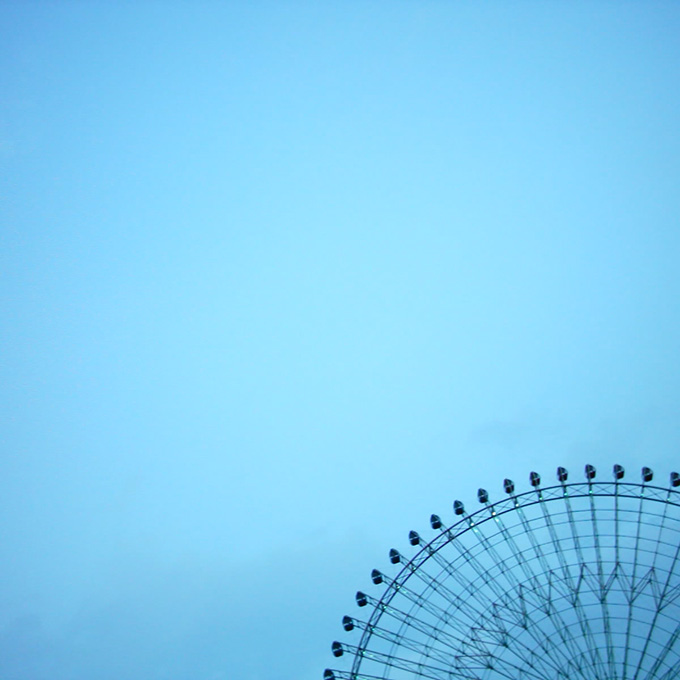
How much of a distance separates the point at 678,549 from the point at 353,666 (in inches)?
835

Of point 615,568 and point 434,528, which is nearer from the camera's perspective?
point 615,568

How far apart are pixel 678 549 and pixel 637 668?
7.86 meters

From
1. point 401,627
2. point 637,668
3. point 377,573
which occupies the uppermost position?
point 377,573

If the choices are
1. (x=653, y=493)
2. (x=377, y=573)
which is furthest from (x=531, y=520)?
(x=377, y=573)

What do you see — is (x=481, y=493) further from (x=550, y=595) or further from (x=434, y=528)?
(x=550, y=595)

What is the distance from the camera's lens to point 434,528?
50.6 m

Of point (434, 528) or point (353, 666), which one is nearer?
point (353, 666)

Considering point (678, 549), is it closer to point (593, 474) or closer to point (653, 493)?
point (653, 493)

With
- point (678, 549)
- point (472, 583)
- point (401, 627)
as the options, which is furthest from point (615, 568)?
point (401, 627)

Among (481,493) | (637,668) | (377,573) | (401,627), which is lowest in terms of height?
(637,668)

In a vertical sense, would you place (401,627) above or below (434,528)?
below

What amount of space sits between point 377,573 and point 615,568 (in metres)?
15.4

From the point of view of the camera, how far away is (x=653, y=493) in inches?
1863

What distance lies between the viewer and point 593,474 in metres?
48.5
